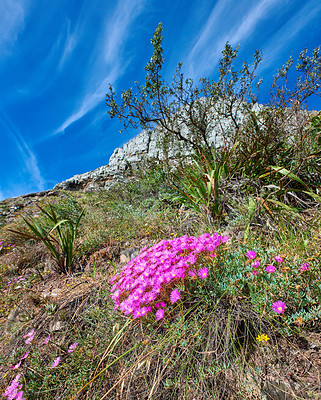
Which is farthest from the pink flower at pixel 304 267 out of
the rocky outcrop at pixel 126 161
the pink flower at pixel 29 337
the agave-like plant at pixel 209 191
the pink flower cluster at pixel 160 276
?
the rocky outcrop at pixel 126 161

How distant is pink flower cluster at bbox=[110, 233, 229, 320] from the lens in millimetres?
1181

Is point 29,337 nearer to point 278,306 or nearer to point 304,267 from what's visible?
point 278,306

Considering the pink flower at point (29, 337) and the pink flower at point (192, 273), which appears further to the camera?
the pink flower at point (29, 337)

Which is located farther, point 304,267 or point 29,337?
point 29,337

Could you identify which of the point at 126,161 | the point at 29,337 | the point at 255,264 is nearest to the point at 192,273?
the point at 255,264

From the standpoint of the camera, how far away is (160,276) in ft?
4.05

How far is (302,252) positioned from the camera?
137cm

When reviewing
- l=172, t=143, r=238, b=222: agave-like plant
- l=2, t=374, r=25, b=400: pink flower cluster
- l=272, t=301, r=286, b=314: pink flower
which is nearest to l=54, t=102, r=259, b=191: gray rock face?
l=172, t=143, r=238, b=222: agave-like plant

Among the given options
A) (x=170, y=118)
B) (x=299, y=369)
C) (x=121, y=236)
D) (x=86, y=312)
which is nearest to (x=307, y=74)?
(x=170, y=118)

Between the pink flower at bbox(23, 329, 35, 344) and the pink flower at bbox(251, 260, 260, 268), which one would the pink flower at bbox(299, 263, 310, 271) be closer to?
the pink flower at bbox(251, 260, 260, 268)

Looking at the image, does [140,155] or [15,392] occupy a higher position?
[140,155]

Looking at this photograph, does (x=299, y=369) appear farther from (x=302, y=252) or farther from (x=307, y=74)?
(x=307, y=74)

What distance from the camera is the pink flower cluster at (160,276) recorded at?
1181mm

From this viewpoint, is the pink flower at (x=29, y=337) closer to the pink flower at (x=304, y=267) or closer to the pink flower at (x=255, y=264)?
the pink flower at (x=255, y=264)
